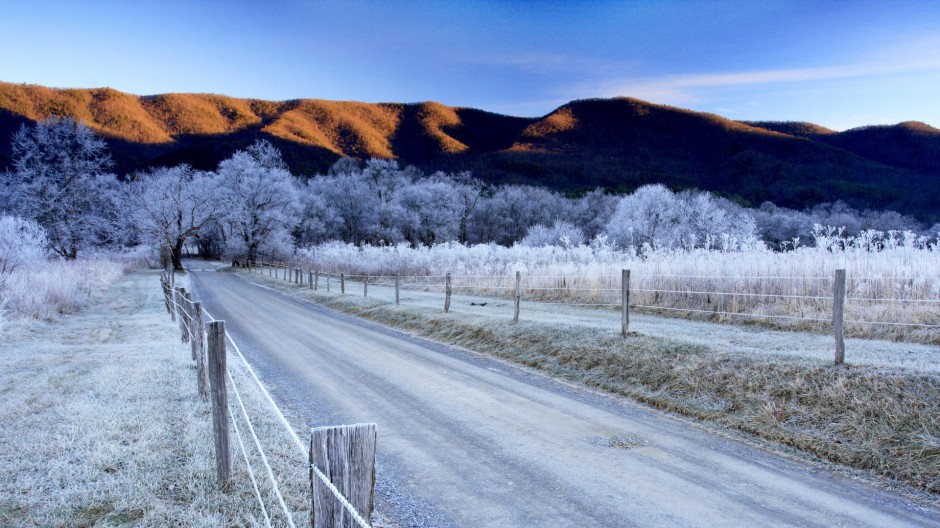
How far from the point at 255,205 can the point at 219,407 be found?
48962 mm

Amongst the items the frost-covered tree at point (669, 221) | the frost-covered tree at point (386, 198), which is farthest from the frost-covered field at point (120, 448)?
the frost-covered tree at point (386, 198)

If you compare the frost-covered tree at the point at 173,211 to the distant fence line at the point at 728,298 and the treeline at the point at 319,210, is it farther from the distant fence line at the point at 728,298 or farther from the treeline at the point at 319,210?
the distant fence line at the point at 728,298

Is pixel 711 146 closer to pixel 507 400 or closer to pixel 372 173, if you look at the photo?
pixel 372 173

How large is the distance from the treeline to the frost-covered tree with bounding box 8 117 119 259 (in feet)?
0.27

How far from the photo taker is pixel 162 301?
72.8 feet

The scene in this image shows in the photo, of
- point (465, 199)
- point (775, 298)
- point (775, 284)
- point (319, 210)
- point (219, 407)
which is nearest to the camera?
point (219, 407)

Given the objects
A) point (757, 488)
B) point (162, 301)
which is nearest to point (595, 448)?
point (757, 488)

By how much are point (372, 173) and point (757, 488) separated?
203ft

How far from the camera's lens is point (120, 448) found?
5.05 m

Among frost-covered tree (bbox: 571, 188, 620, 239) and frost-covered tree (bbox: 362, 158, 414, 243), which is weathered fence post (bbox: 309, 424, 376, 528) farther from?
frost-covered tree (bbox: 362, 158, 414, 243)

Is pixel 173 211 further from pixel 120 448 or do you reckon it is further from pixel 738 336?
pixel 738 336

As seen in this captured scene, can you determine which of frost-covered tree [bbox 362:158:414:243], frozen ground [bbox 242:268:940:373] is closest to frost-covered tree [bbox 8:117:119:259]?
frost-covered tree [bbox 362:158:414:243]

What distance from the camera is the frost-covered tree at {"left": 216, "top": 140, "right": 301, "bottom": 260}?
48469 mm

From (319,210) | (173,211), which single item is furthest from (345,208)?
(173,211)
